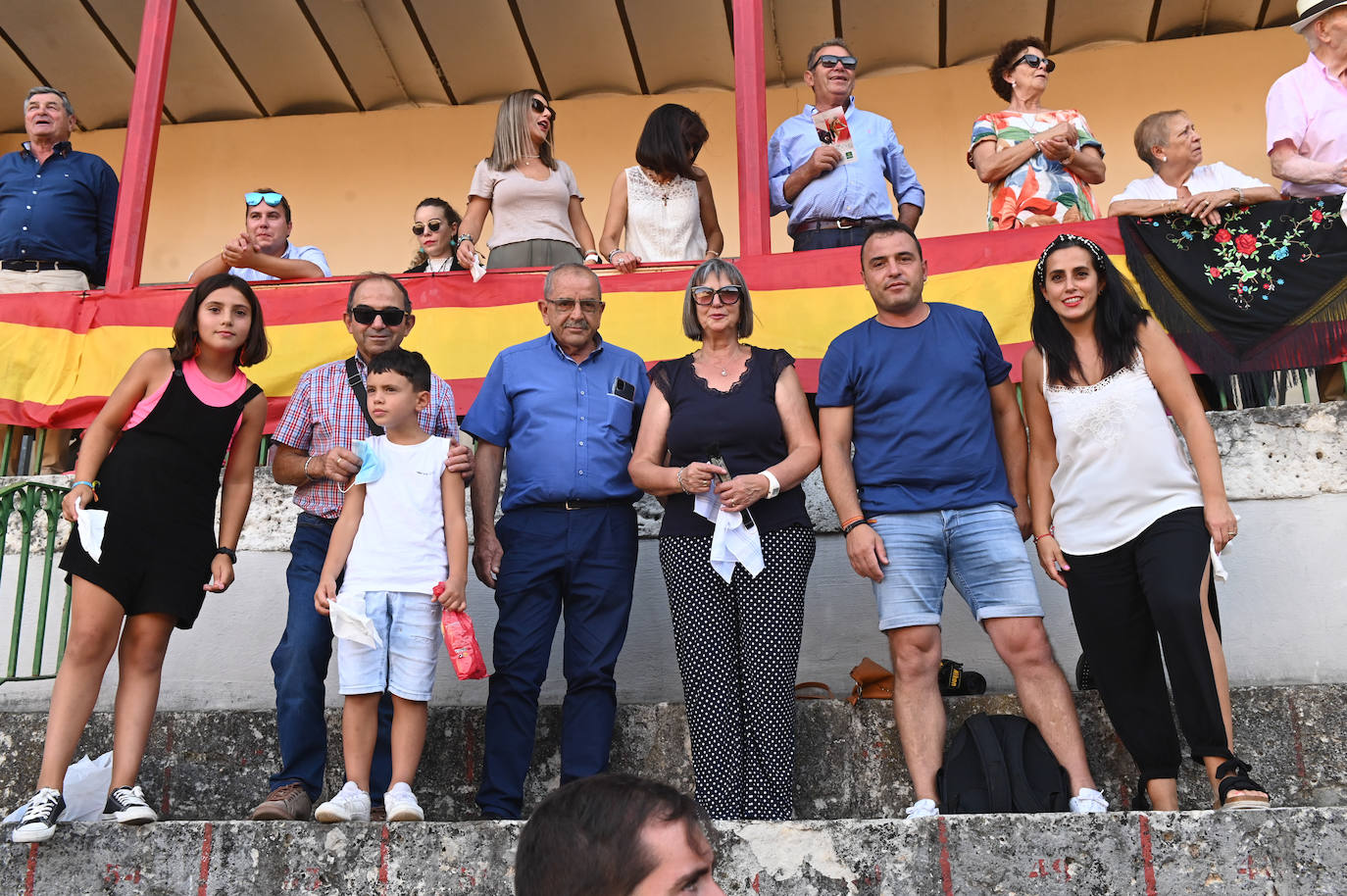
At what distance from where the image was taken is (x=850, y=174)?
5.48 metres

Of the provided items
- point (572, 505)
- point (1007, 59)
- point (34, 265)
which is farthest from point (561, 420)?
point (34, 265)

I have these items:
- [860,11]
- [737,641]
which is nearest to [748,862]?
[737,641]

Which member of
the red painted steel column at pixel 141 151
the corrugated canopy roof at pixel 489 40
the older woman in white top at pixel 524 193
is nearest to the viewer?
the older woman in white top at pixel 524 193

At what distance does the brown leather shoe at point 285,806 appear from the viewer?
11.1 feet

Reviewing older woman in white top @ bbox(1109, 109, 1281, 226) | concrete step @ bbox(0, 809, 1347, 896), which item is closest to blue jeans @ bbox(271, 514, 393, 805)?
concrete step @ bbox(0, 809, 1347, 896)

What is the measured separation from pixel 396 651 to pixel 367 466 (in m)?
0.56

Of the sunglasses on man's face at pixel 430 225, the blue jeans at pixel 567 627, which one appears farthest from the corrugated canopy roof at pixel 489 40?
the blue jeans at pixel 567 627

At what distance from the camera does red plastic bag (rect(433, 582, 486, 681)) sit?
11.4 feet

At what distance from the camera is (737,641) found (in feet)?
11.9

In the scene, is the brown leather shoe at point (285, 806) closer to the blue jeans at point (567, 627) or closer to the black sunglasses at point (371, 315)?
the blue jeans at point (567, 627)

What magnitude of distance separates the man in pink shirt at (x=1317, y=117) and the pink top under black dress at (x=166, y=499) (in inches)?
160

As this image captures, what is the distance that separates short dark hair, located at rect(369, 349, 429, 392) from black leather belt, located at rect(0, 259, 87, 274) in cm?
310

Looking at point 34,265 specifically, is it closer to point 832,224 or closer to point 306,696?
point 306,696

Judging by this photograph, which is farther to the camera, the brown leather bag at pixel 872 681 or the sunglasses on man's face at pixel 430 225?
the sunglasses on man's face at pixel 430 225
